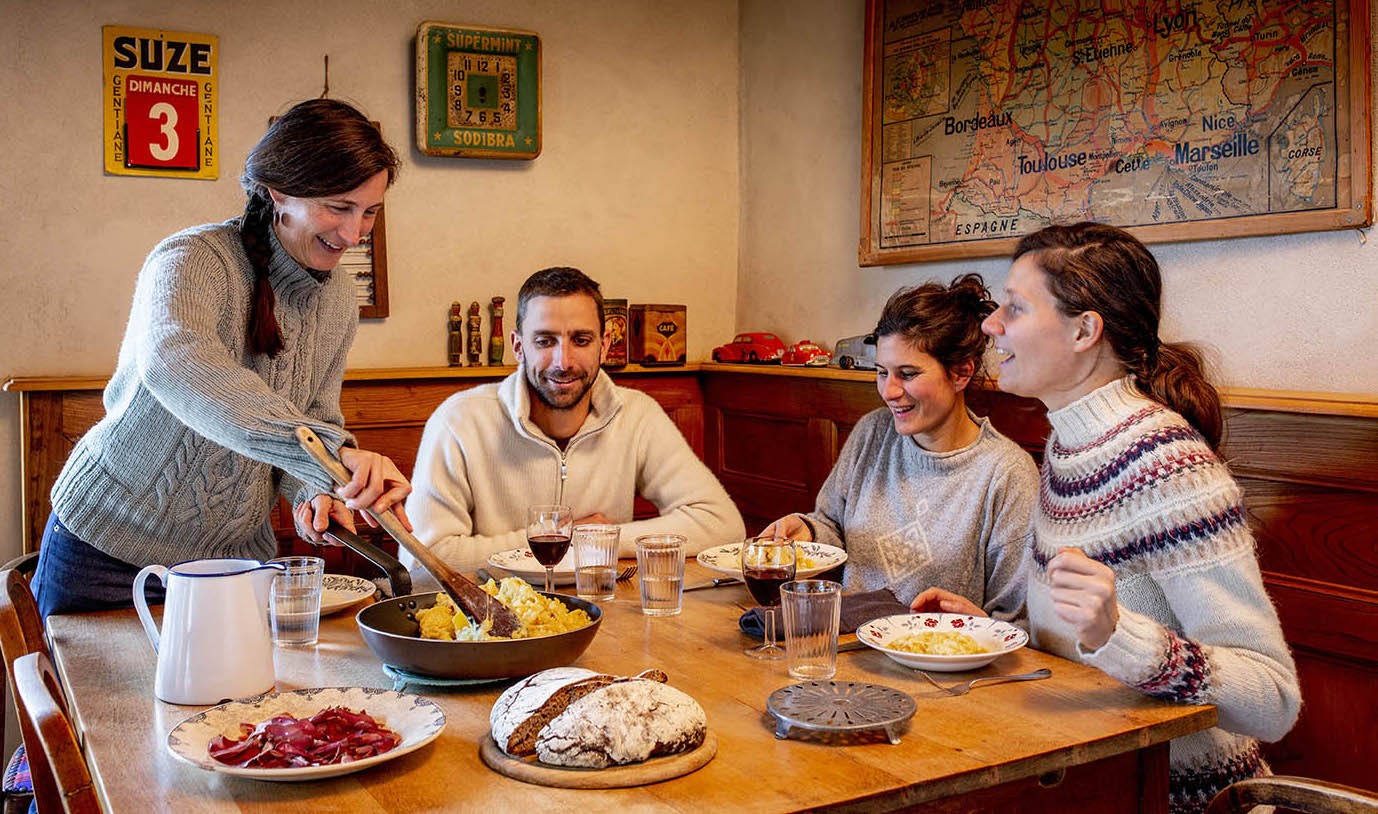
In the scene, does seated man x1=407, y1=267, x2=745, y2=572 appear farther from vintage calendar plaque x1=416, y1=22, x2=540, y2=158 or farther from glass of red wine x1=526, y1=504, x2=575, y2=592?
vintage calendar plaque x1=416, y1=22, x2=540, y2=158

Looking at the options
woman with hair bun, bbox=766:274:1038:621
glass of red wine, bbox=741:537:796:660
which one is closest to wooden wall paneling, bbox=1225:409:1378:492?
woman with hair bun, bbox=766:274:1038:621

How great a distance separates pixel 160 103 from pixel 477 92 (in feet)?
3.31

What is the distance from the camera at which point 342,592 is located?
2111 millimetres

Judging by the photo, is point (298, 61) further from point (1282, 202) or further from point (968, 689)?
point (968, 689)

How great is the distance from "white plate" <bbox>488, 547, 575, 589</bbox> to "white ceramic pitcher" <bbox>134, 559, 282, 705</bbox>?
2.31 ft

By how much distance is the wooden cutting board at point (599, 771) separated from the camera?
1263 millimetres

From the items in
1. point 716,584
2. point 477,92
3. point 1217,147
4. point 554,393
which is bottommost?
point 716,584

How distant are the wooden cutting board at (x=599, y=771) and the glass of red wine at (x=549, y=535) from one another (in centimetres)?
70

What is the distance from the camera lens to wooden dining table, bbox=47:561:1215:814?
4.07 feet

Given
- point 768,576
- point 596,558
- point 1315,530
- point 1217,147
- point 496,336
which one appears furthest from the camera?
point 496,336

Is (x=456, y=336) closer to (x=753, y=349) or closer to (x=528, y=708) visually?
(x=753, y=349)

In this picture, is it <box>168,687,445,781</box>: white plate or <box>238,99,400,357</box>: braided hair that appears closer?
<box>168,687,445,781</box>: white plate

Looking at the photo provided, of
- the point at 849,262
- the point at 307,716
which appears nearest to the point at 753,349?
the point at 849,262

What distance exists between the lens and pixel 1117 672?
59.8 inches
